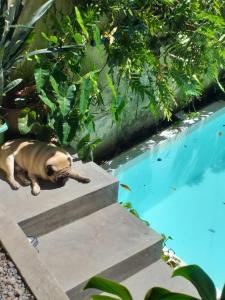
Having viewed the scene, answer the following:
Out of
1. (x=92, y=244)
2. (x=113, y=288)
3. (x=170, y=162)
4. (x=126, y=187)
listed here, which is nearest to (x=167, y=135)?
(x=170, y=162)

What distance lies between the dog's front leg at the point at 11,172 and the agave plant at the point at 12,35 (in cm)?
49

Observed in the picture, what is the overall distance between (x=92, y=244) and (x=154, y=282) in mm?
535

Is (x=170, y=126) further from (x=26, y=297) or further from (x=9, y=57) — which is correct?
(x=26, y=297)

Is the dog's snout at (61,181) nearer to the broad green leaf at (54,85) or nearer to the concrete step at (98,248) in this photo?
the concrete step at (98,248)

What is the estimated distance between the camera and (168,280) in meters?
3.04

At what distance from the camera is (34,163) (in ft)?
10.3

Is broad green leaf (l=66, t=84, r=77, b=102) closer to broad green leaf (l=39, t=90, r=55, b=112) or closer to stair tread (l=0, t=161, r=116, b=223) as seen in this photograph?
broad green leaf (l=39, t=90, r=55, b=112)

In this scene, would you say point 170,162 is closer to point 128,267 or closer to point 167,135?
point 167,135

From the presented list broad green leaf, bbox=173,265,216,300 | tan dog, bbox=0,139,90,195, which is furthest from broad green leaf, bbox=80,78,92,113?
broad green leaf, bbox=173,265,216,300

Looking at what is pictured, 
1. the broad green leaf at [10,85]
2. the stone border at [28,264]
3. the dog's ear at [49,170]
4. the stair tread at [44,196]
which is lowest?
the stair tread at [44,196]

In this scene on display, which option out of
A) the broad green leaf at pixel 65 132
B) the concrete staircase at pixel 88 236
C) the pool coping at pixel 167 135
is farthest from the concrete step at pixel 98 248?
the pool coping at pixel 167 135

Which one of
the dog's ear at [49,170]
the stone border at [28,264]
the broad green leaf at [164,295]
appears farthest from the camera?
the dog's ear at [49,170]

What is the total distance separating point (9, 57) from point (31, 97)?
43 centimetres

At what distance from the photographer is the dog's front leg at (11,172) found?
310 centimetres
